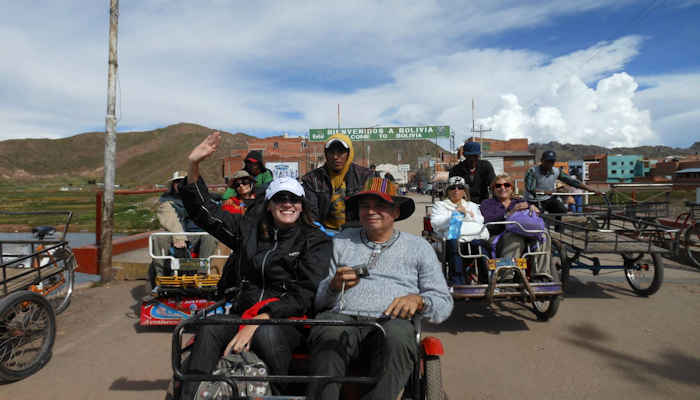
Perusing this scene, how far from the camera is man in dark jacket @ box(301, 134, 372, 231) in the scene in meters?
3.95

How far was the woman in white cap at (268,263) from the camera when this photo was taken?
7.40 feet

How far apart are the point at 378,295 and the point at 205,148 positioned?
63.4 inches

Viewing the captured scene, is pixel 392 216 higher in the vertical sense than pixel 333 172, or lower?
lower

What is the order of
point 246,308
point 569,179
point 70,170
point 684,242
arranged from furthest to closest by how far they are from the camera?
point 70,170, point 684,242, point 569,179, point 246,308

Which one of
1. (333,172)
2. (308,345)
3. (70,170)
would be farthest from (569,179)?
(70,170)

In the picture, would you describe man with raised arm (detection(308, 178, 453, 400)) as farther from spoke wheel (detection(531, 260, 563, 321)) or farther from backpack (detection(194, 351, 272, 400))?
spoke wheel (detection(531, 260, 563, 321))

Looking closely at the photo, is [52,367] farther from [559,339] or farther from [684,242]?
[684,242]

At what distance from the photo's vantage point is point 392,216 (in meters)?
2.66

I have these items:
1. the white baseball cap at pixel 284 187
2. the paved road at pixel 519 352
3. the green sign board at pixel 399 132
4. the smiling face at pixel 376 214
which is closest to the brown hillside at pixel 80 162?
the green sign board at pixel 399 132

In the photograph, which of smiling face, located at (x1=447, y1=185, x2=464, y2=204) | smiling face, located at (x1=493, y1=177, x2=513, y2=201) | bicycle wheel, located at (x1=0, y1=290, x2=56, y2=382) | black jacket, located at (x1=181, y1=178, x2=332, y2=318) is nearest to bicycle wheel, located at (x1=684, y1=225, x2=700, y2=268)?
smiling face, located at (x1=493, y1=177, x2=513, y2=201)

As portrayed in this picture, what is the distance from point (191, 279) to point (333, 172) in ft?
7.01

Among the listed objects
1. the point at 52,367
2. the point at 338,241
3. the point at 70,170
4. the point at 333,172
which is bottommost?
the point at 52,367

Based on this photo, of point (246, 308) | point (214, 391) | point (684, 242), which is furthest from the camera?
point (684, 242)

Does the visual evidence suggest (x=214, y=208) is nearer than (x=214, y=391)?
No
